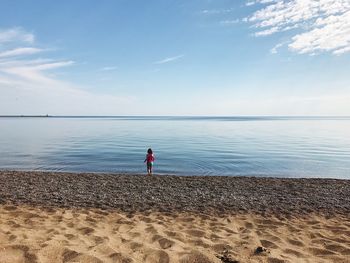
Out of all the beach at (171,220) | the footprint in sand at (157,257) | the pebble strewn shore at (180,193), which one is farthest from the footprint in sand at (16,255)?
the pebble strewn shore at (180,193)

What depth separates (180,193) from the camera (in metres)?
15.2

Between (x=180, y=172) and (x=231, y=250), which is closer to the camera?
(x=231, y=250)

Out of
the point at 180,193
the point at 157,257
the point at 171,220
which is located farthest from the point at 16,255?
the point at 180,193

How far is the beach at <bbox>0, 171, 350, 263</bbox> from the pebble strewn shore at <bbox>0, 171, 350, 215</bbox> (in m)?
0.04

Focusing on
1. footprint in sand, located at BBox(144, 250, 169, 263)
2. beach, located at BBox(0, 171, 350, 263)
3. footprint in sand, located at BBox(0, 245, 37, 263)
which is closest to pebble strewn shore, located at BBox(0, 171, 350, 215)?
beach, located at BBox(0, 171, 350, 263)

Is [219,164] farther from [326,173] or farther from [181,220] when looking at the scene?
[181,220]

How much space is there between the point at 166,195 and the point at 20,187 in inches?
303

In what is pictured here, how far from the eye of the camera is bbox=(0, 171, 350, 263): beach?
24.4 ft

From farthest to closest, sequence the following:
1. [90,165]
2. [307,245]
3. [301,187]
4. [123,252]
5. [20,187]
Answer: [90,165] < [301,187] < [20,187] < [307,245] < [123,252]

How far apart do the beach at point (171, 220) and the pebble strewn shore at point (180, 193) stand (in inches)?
1.7

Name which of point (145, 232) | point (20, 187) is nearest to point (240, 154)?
point (20, 187)

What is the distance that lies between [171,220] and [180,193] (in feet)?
14.6

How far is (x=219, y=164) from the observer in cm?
2998

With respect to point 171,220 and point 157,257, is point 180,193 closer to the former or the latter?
point 171,220
